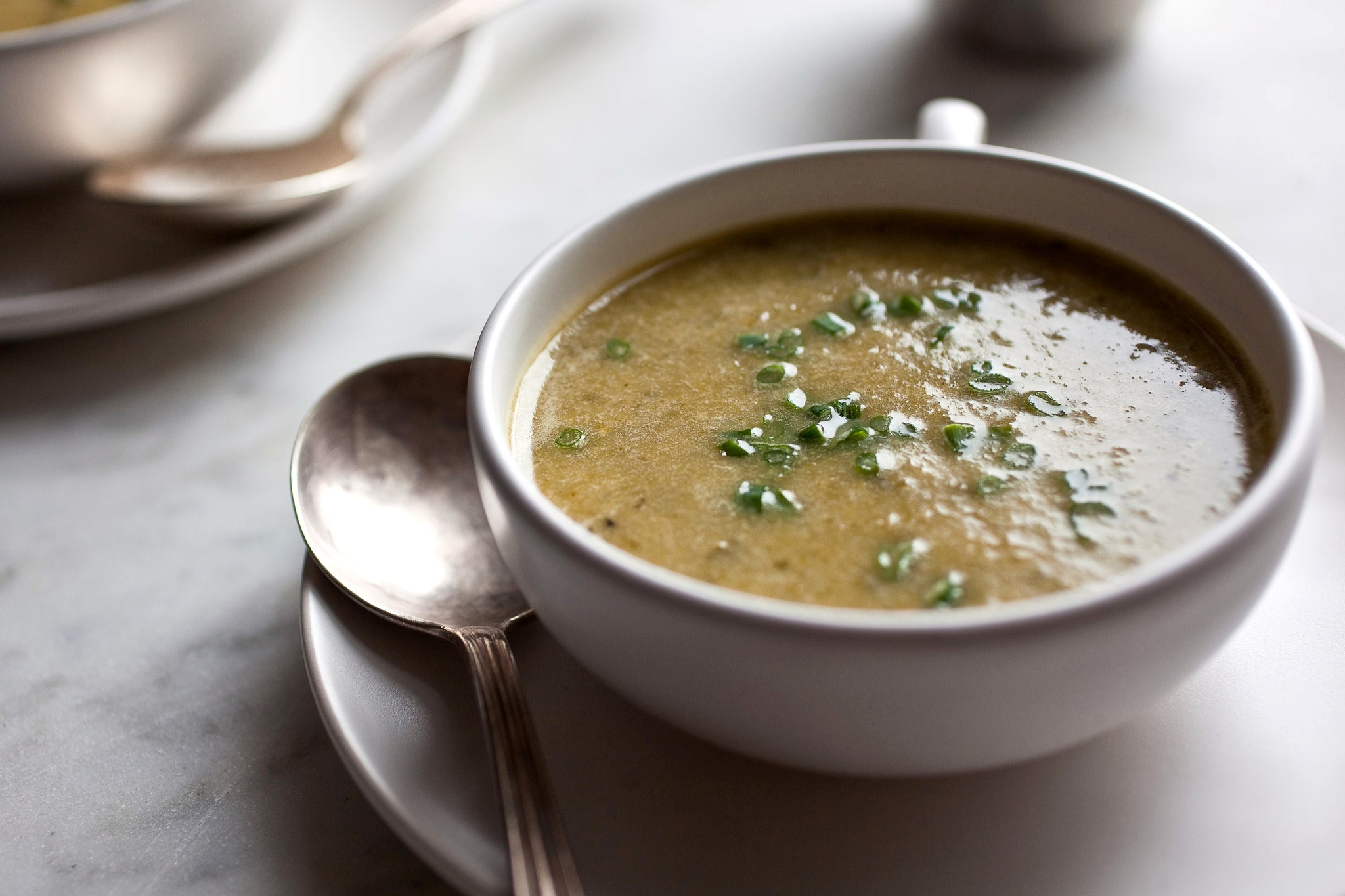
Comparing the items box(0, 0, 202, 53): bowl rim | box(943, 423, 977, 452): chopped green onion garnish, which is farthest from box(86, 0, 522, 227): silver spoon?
box(943, 423, 977, 452): chopped green onion garnish

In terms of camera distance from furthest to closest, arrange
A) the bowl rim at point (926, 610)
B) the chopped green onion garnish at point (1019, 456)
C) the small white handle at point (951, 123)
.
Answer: the small white handle at point (951, 123) → the chopped green onion garnish at point (1019, 456) → the bowl rim at point (926, 610)

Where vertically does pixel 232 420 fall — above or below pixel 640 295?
below

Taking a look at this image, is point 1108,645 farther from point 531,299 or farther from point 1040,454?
point 531,299

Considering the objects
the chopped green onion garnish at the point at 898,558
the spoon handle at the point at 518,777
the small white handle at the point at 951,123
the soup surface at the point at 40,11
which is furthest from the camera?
the soup surface at the point at 40,11

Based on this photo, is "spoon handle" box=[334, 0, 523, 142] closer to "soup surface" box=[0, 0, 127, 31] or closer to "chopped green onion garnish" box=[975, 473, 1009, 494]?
"soup surface" box=[0, 0, 127, 31]

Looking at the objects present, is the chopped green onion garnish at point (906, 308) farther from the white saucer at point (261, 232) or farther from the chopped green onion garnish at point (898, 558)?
the white saucer at point (261, 232)

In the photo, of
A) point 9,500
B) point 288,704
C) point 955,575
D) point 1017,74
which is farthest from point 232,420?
point 1017,74

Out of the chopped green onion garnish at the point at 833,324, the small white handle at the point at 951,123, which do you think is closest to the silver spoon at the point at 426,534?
the chopped green onion garnish at the point at 833,324

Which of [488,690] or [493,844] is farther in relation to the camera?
[488,690]
